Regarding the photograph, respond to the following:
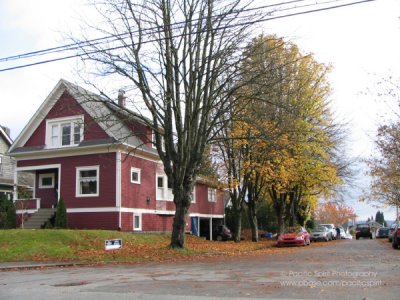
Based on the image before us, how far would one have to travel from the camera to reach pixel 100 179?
3100 cm

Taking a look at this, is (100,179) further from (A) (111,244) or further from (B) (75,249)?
(A) (111,244)

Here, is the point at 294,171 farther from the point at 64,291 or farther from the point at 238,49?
the point at 64,291

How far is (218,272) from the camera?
13.9 metres

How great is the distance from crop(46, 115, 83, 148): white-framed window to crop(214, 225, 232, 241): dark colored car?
57.7 ft

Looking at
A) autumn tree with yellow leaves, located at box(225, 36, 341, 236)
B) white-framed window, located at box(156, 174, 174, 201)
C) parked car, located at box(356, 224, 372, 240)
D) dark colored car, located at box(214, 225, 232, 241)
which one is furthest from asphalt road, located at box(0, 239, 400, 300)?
parked car, located at box(356, 224, 372, 240)

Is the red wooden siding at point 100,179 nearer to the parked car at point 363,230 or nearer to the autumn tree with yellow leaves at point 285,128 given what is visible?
the autumn tree with yellow leaves at point 285,128

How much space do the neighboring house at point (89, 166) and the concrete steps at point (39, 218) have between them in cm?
78

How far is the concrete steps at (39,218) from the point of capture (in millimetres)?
30819

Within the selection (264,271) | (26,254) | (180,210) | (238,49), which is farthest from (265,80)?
(26,254)

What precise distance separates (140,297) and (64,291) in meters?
2.18

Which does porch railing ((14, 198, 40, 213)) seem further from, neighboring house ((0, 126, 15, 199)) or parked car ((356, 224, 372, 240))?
parked car ((356, 224, 372, 240))

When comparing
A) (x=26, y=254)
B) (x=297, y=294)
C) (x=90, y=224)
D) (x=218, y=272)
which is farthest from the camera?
(x=90, y=224)

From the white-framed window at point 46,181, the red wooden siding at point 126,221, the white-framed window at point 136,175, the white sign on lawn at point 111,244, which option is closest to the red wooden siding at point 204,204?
the white-framed window at point 136,175

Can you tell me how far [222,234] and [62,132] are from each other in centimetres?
1810
